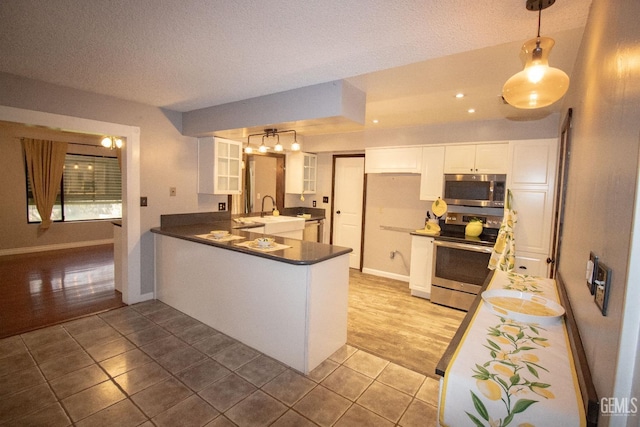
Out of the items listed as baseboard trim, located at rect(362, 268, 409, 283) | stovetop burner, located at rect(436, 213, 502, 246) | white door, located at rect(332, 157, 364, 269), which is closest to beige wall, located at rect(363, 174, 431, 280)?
baseboard trim, located at rect(362, 268, 409, 283)

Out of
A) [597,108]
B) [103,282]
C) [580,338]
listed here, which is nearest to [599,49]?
[597,108]

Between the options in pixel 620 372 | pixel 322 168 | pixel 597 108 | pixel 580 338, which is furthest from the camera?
pixel 322 168

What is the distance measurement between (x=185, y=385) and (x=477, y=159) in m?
3.93

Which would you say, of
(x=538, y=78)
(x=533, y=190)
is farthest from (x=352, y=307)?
(x=538, y=78)

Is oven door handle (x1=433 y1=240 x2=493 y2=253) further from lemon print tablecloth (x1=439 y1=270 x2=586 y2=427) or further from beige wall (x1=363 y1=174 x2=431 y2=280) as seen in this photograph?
lemon print tablecloth (x1=439 y1=270 x2=586 y2=427)

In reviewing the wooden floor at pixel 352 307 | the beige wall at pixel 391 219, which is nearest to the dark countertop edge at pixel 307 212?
the beige wall at pixel 391 219

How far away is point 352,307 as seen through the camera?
367 cm

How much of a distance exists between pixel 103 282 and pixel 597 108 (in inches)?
215

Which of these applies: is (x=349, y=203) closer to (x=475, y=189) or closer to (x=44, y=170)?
(x=475, y=189)

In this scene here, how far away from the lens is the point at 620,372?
2.19 ft

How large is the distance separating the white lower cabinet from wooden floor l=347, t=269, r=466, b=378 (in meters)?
0.14

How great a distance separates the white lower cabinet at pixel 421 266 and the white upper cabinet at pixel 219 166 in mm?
2688

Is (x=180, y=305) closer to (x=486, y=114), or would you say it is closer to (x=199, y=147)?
(x=199, y=147)

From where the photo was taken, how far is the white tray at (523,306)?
132 cm
